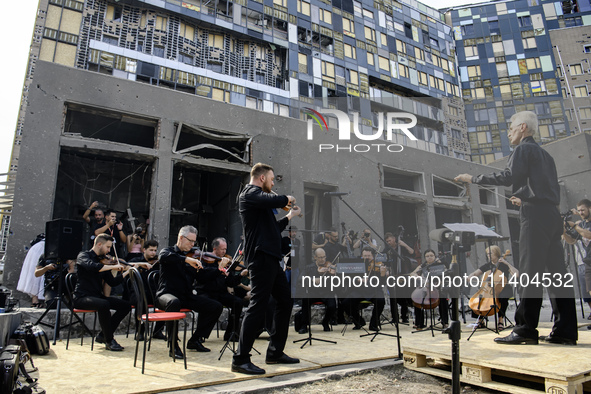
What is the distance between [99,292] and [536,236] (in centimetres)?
504

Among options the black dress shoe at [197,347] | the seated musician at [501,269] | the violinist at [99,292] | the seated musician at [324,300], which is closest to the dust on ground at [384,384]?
the black dress shoe at [197,347]

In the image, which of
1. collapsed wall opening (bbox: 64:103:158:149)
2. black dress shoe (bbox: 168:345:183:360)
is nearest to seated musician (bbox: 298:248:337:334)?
black dress shoe (bbox: 168:345:183:360)

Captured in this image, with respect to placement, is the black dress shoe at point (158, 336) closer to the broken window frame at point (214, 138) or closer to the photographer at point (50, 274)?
the photographer at point (50, 274)

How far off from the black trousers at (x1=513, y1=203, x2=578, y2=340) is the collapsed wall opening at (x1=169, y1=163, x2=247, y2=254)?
8.26 m

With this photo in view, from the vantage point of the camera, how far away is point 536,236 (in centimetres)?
389

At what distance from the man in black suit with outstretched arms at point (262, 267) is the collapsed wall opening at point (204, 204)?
7651 millimetres

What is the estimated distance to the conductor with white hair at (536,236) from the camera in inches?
145

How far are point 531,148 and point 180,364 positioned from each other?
14.0ft

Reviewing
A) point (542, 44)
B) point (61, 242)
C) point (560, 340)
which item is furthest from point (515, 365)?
point (542, 44)

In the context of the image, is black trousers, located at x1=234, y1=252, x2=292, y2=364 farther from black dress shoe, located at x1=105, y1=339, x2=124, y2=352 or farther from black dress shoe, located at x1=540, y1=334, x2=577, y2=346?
black dress shoe, located at x1=540, y1=334, x2=577, y2=346

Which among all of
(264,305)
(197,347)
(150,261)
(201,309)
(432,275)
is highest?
(150,261)

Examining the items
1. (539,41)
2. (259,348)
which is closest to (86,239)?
(259,348)

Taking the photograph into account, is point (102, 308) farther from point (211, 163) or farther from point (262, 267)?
point (211, 163)

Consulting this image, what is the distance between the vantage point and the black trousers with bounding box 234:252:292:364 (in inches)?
129
